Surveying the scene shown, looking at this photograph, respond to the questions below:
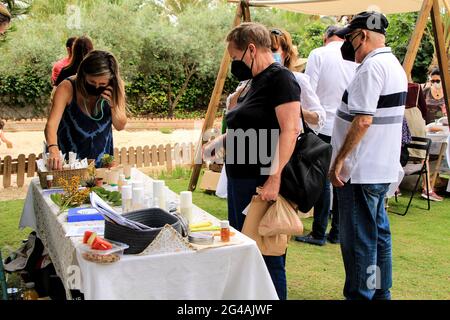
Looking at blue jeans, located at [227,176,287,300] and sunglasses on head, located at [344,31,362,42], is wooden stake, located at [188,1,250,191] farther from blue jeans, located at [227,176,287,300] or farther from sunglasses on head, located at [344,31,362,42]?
blue jeans, located at [227,176,287,300]

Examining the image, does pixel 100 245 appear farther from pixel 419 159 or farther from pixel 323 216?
pixel 419 159

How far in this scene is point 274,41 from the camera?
142 inches

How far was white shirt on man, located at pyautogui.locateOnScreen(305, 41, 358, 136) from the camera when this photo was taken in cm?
435

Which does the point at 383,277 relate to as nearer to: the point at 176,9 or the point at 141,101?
the point at 141,101

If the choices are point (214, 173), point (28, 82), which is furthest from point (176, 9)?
point (214, 173)

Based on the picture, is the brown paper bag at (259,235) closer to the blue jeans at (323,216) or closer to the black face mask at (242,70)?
the black face mask at (242,70)

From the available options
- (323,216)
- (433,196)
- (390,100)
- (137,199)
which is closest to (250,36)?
(390,100)

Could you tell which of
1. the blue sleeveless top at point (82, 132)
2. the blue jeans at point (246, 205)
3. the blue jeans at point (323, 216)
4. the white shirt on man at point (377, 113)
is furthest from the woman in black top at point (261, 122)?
the blue jeans at point (323, 216)

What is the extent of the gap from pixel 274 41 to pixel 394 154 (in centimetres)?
124

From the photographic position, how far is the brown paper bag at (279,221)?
8.23 feet

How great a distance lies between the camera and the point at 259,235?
8.47 feet

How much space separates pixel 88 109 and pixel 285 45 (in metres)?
1.44
